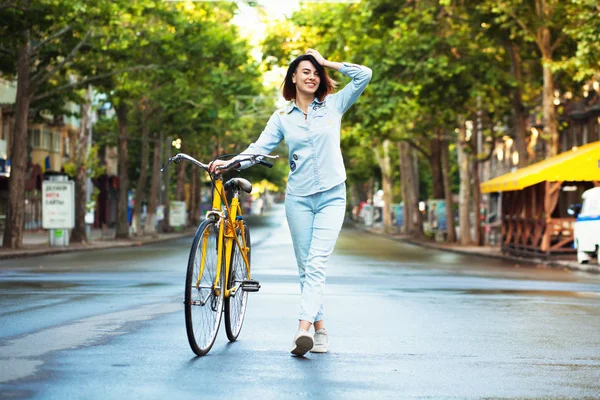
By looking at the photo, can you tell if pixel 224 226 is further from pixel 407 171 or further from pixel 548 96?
pixel 407 171

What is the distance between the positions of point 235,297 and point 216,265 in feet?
2.64

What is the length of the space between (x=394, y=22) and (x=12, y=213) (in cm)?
1216

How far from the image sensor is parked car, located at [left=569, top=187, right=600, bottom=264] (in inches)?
1094

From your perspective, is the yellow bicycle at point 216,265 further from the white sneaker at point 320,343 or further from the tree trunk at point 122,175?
the tree trunk at point 122,175

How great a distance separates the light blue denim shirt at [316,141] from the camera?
886 centimetres

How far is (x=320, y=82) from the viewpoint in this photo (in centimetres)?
896

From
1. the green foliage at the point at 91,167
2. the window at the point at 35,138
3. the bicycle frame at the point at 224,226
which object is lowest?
the bicycle frame at the point at 224,226

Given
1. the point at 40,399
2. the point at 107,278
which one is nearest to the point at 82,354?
the point at 40,399

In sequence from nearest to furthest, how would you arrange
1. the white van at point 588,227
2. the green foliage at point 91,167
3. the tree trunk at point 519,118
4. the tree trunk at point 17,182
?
1. the white van at point 588,227
2. the tree trunk at point 17,182
3. the tree trunk at point 519,118
4. the green foliage at point 91,167

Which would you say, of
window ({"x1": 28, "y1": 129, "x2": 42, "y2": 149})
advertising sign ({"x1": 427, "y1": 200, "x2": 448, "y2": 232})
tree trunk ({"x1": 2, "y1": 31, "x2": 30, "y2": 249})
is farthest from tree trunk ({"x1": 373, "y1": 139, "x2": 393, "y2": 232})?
tree trunk ({"x1": 2, "y1": 31, "x2": 30, "y2": 249})

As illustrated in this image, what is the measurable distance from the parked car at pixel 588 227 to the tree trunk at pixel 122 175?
24.1 meters

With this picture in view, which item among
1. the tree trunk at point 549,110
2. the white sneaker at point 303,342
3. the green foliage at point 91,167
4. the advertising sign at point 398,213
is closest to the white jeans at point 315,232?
the white sneaker at point 303,342

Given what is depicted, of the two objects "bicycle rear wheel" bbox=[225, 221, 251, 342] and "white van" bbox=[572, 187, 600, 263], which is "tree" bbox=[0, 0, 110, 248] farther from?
"bicycle rear wheel" bbox=[225, 221, 251, 342]

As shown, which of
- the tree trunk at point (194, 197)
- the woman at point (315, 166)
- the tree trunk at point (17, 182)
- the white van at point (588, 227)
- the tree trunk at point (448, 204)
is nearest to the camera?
the woman at point (315, 166)
